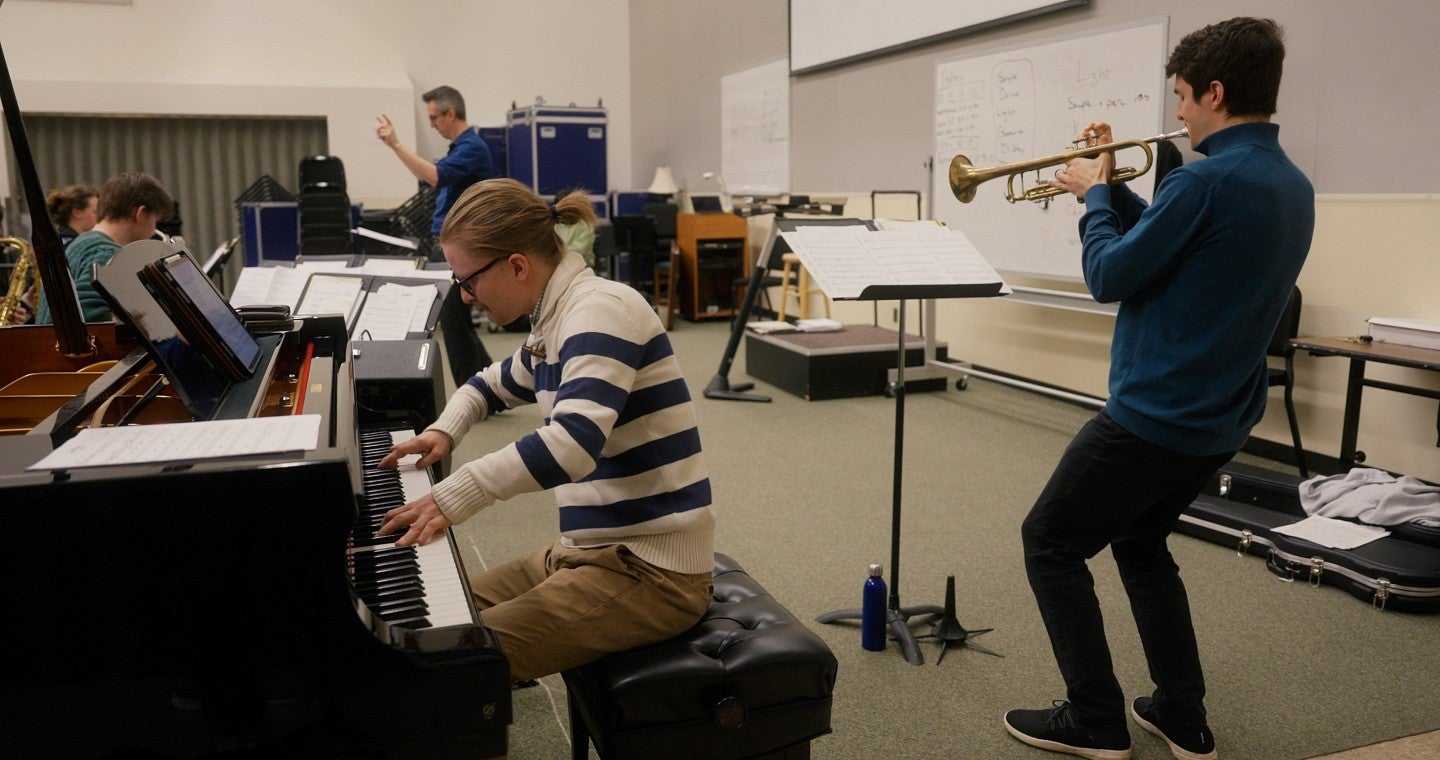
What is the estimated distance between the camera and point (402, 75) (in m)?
9.72

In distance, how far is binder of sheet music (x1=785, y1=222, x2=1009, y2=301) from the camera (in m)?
2.52

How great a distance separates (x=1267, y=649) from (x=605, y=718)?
1.87 meters

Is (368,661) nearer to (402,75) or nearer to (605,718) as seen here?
(605,718)

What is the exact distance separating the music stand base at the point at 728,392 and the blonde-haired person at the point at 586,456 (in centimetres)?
371

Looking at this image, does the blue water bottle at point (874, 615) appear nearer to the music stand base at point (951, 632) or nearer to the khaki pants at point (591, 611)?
the music stand base at point (951, 632)

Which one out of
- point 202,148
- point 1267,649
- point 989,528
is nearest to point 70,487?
point 1267,649

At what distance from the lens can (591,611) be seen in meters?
1.54

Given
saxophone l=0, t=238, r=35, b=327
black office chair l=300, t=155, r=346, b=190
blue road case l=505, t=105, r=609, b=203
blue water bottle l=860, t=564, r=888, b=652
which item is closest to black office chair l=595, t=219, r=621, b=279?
blue road case l=505, t=105, r=609, b=203

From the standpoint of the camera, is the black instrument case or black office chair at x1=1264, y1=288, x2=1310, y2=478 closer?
the black instrument case

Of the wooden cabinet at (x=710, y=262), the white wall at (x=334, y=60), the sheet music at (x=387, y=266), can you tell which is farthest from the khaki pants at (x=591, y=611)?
the white wall at (x=334, y=60)

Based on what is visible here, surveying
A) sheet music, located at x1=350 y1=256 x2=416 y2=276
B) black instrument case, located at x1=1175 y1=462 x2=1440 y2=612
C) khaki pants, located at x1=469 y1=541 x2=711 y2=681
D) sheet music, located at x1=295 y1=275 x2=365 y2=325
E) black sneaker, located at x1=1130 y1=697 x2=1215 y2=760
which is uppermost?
sheet music, located at x1=350 y1=256 x2=416 y2=276

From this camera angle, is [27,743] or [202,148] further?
[202,148]

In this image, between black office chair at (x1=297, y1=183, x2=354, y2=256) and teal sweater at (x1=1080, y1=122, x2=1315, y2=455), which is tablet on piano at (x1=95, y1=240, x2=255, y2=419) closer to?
teal sweater at (x1=1080, y1=122, x2=1315, y2=455)

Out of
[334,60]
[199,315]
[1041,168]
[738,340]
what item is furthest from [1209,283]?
[334,60]
